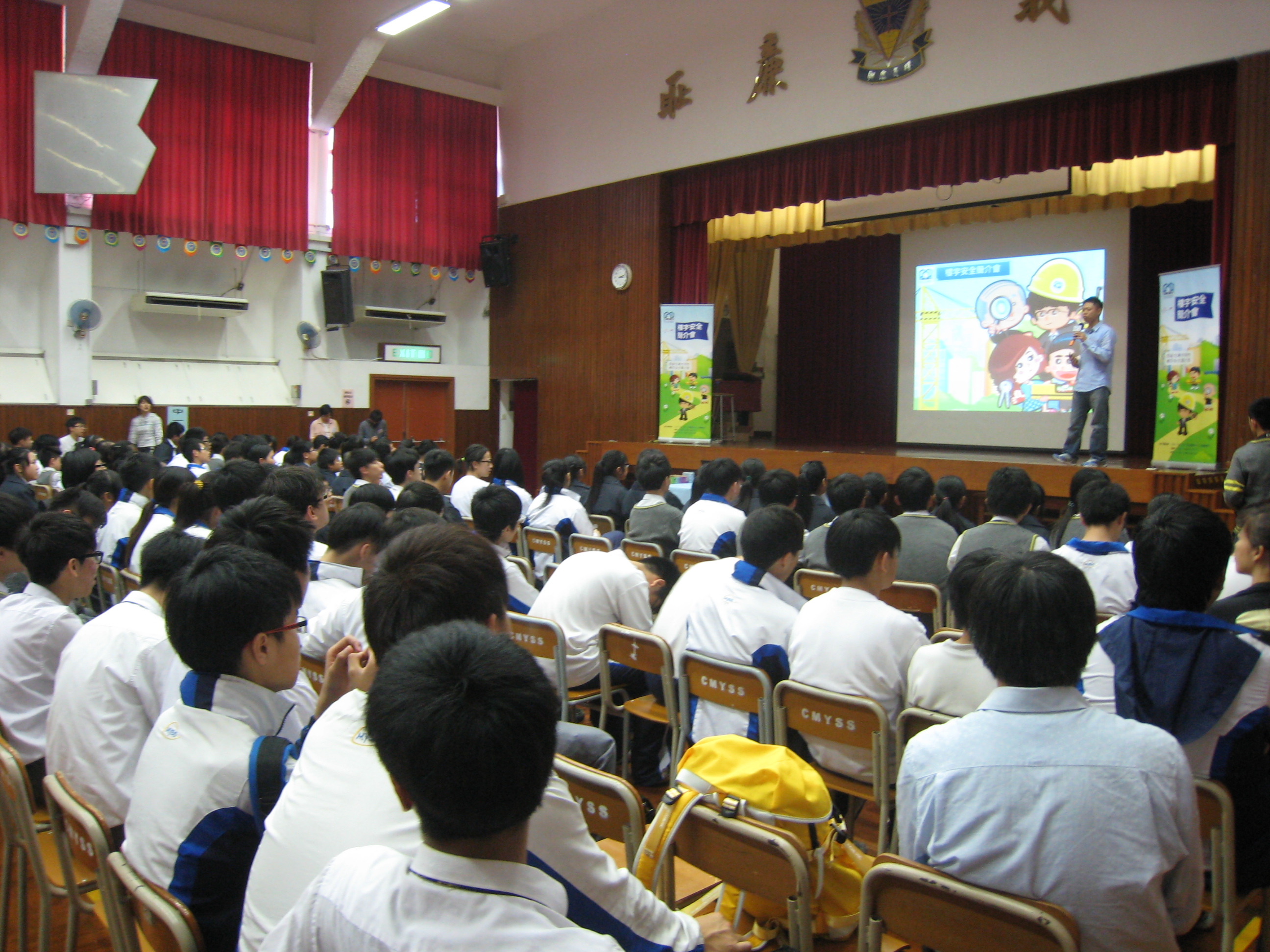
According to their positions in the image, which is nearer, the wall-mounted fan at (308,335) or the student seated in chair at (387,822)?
the student seated in chair at (387,822)

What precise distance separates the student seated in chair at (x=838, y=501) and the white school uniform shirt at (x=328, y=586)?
2.09m

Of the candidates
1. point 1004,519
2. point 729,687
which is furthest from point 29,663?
point 1004,519

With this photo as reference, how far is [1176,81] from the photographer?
662cm

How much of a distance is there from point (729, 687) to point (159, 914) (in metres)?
1.58

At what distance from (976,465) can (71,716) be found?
6660 millimetres

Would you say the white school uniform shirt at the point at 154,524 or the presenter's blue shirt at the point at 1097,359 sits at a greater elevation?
the presenter's blue shirt at the point at 1097,359

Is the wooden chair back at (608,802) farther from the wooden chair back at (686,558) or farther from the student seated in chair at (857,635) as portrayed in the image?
the wooden chair back at (686,558)

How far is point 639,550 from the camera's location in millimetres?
4465

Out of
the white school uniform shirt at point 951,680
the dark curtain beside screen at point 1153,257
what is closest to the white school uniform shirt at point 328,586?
the white school uniform shirt at point 951,680

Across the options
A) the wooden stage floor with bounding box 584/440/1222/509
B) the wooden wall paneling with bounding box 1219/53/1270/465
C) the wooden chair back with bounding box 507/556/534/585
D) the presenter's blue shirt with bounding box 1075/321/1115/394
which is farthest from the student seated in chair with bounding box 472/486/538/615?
the wooden wall paneling with bounding box 1219/53/1270/465

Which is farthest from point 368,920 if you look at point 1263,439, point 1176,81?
point 1176,81

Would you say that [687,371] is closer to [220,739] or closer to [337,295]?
[337,295]

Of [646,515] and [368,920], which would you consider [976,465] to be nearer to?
[646,515]

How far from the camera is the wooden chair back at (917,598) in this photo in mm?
3529
